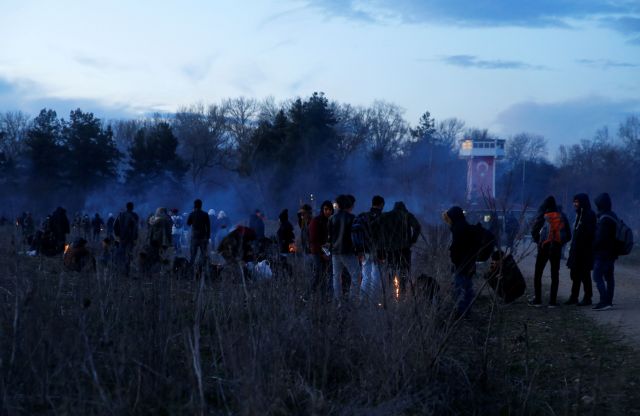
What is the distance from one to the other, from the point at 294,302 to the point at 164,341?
134 centimetres

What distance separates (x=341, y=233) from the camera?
1073 cm

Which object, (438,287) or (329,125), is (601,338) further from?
(329,125)

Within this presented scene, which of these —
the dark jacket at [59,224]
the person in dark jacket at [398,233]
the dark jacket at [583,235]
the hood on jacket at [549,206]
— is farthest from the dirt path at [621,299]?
the dark jacket at [59,224]

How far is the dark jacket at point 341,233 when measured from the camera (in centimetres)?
1075

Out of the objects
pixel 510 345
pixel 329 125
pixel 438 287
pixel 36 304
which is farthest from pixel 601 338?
pixel 329 125

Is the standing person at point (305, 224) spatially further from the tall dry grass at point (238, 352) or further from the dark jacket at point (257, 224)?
the dark jacket at point (257, 224)

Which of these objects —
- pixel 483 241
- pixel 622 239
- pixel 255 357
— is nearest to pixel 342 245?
pixel 483 241

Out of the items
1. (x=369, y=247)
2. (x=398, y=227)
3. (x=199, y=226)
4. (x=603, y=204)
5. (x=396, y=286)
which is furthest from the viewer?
(x=199, y=226)

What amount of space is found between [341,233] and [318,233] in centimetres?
135

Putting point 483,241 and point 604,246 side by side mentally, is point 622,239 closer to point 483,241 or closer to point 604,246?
point 604,246

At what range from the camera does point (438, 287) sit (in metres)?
7.02

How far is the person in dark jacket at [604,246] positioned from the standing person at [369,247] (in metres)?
3.04

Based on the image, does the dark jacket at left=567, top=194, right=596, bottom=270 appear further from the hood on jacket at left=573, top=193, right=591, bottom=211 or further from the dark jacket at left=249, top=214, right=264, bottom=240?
the dark jacket at left=249, top=214, right=264, bottom=240

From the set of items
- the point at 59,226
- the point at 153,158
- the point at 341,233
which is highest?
the point at 153,158
